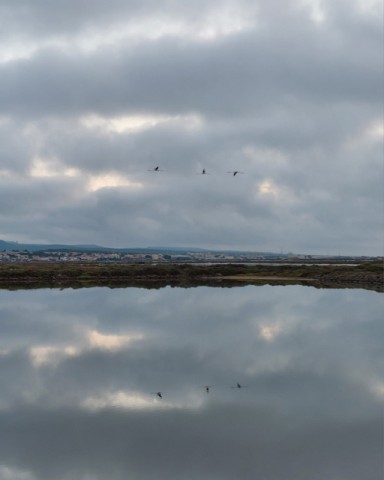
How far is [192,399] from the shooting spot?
1548cm

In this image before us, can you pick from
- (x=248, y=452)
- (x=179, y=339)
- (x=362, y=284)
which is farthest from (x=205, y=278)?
(x=248, y=452)

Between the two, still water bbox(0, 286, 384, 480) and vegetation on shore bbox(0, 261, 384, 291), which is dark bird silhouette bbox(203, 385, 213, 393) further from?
vegetation on shore bbox(0, 261, 384, 291)

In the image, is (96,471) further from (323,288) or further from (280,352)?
(323,288)

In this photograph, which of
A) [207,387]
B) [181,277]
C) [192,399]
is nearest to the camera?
[192,399]

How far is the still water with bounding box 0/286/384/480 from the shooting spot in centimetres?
1125

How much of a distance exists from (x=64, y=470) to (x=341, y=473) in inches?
208

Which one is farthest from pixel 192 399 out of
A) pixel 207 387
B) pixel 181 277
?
pixel 181 277

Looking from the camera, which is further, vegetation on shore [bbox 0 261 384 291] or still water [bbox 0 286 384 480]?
vegetation on shore [bbox 0 261 384 291]

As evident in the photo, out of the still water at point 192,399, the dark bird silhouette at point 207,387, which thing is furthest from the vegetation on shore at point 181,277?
the dark bird silhouette at point 207,387

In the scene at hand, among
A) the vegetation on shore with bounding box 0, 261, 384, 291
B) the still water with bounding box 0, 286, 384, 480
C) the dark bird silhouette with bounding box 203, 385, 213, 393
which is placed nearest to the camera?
the still water with bounding box 0, 286, 384, 480

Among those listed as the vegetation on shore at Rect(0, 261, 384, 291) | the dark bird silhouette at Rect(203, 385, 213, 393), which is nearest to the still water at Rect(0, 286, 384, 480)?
the dark bird silhouette at Rect(203, 385, 213, 393)

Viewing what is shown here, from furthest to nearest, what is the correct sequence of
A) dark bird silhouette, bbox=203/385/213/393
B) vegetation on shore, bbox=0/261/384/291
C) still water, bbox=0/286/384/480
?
vegetation on shore, bbox=0/261/384/291 < dark bird silhouette, bbox=203/385/213/393 < still water, bbox=0/286/384/480

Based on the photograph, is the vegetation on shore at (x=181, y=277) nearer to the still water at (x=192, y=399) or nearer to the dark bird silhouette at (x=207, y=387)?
the still water at (x=192, y=399)

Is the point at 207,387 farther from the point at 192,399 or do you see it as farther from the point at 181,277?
the point at 181,277
